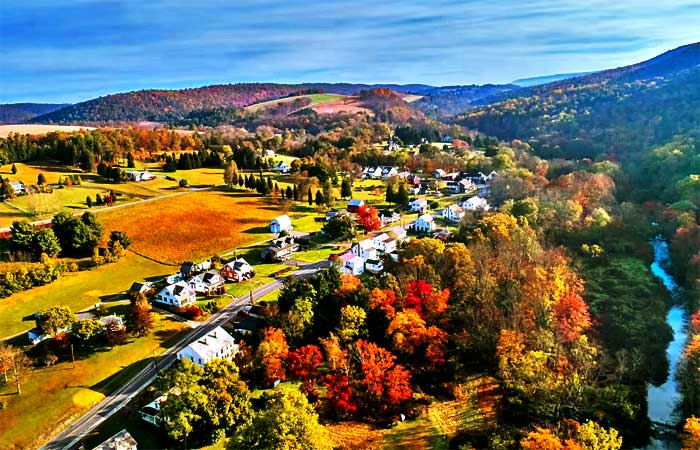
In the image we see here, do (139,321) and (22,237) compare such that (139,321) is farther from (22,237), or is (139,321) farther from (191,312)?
(22,237)

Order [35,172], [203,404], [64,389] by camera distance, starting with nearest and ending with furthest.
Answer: [203,404] → [64,389] → [35,172]

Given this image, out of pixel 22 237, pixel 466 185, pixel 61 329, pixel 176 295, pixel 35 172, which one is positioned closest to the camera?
pixel 61 329

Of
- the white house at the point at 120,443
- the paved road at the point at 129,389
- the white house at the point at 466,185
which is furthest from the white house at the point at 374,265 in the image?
the white house at the point at 466,185

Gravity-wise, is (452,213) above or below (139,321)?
above

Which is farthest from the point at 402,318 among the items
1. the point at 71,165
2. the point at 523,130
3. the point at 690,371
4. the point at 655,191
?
the point at 523,130

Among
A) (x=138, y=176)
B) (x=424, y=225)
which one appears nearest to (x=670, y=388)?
(x=424, y=225)

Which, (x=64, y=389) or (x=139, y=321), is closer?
(x=64, y=389)
